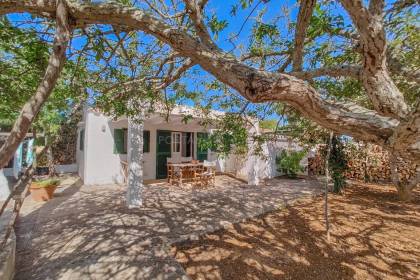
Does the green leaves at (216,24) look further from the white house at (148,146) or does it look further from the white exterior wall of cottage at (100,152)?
the white exterior wall of cottage at (100,152)

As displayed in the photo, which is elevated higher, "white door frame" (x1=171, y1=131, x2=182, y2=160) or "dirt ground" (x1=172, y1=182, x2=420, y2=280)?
"white door frame" (x1=171, y1=131, x2=182, y2=160)

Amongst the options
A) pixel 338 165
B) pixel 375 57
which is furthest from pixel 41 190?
pixel 338 165

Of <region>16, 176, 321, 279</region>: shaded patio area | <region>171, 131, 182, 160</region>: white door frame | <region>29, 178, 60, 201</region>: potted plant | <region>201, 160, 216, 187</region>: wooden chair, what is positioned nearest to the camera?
<region>16, 176, 321, 279</region>: shaded patio area

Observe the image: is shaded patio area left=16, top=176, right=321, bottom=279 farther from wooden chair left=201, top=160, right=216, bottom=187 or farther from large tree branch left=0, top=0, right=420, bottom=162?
large tree branch left=0, top=0, right=420, bottom=162

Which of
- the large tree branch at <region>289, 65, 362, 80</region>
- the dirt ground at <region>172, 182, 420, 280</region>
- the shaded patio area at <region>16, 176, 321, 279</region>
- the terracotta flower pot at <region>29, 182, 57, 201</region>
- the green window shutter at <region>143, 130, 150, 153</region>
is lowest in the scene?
the dirt ground at <region>172, 182, 420, 280</region>

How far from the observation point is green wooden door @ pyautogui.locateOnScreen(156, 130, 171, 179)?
11172 mm

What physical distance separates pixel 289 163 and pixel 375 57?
11.9 metres

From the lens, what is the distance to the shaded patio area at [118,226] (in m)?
3.31

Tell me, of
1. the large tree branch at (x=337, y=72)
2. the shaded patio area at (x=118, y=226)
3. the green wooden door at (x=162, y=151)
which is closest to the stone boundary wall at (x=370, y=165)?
A: the shaded patio area at (x=118, y=226)

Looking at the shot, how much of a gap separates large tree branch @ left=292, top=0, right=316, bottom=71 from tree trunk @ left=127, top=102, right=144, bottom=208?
492 centimetres

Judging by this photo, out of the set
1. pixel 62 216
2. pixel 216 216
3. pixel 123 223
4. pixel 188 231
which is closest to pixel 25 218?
pixel 62 216

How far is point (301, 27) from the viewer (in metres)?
2.00

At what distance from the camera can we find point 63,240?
4.18m

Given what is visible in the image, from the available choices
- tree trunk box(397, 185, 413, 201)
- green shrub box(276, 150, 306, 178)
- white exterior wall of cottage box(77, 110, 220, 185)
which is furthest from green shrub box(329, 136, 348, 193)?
white exterior wall of cottage box(77, 110, 220, 185)
